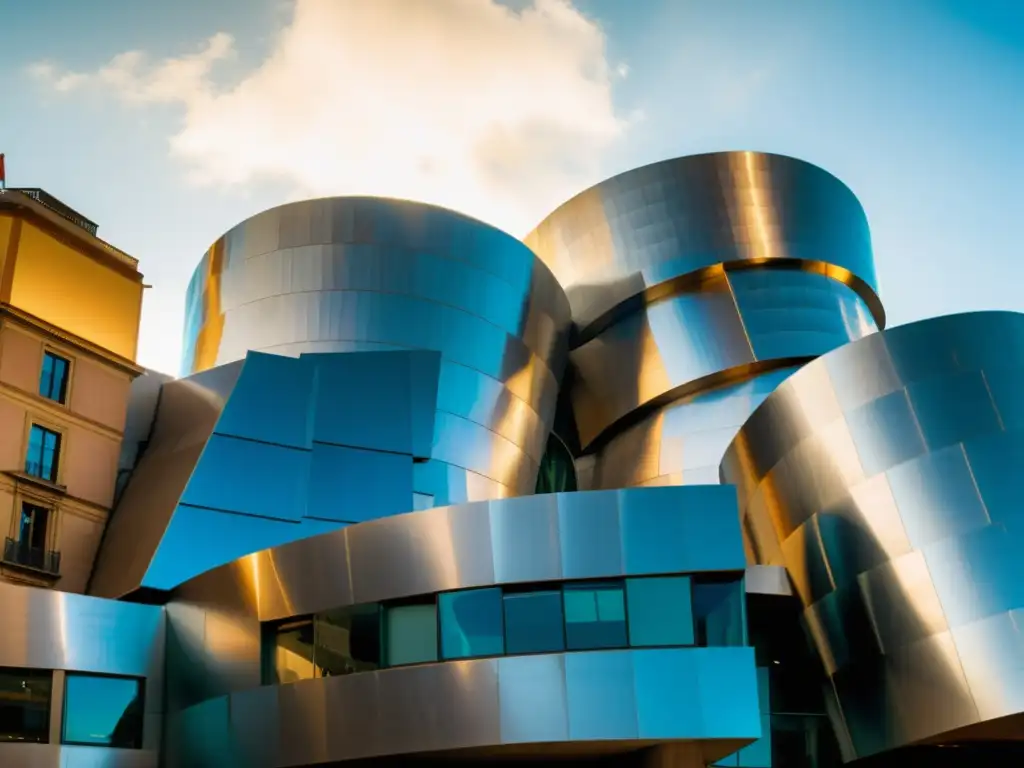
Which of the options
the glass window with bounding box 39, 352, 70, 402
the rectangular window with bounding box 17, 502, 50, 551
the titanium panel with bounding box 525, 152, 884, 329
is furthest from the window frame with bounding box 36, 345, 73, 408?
the titanium panel with bounding box 525, 152, 884, 329

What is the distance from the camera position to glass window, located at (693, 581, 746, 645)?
19609 millimetres

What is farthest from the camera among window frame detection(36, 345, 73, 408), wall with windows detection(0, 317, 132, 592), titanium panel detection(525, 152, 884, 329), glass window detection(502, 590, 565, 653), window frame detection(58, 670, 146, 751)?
titanium panel detection(525, 152, 884, 329)

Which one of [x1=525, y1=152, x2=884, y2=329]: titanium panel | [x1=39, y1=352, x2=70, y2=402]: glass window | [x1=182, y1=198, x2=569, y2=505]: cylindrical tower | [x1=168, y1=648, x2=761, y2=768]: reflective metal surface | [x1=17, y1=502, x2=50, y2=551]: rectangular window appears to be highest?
[x1=525, y1=152, x2=884, y2=329]: titanium panel

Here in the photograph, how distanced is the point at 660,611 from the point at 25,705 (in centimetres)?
1195

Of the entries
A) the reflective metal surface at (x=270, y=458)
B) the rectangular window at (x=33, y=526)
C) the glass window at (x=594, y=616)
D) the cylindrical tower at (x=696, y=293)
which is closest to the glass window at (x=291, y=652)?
the reflective metal surface at (x=270, y=458)

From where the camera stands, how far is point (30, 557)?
26.5 m

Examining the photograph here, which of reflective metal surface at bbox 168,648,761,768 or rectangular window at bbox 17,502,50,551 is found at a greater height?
rectangular window at bbox 17,502,50,551

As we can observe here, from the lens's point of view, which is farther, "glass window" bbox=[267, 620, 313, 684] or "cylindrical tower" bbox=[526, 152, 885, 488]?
"cylindrical tower" bbox=[526, 152, 885, 488]

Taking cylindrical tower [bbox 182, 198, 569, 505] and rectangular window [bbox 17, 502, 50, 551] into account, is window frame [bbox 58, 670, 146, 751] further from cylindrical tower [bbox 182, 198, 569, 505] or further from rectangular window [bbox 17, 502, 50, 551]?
cylindrical tower [bbox 182, 198, 569, 505]

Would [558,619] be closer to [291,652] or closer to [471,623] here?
[471,623]

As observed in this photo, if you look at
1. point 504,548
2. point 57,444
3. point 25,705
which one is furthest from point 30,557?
point 504,548

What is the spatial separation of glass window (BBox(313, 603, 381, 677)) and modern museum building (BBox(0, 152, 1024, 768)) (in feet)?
0.19

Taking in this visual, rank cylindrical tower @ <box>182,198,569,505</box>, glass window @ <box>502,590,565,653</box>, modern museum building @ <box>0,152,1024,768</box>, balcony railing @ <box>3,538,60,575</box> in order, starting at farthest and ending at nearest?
cylindrical tower @ <box>182,198,569,505</box> → balcony railing @ <box>3,538,60,575</box> → modern museum building @ <box>0,152,1024,768</box> → glass window @ <box>502,590,565,653</box>

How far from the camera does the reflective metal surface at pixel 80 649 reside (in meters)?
21.7
